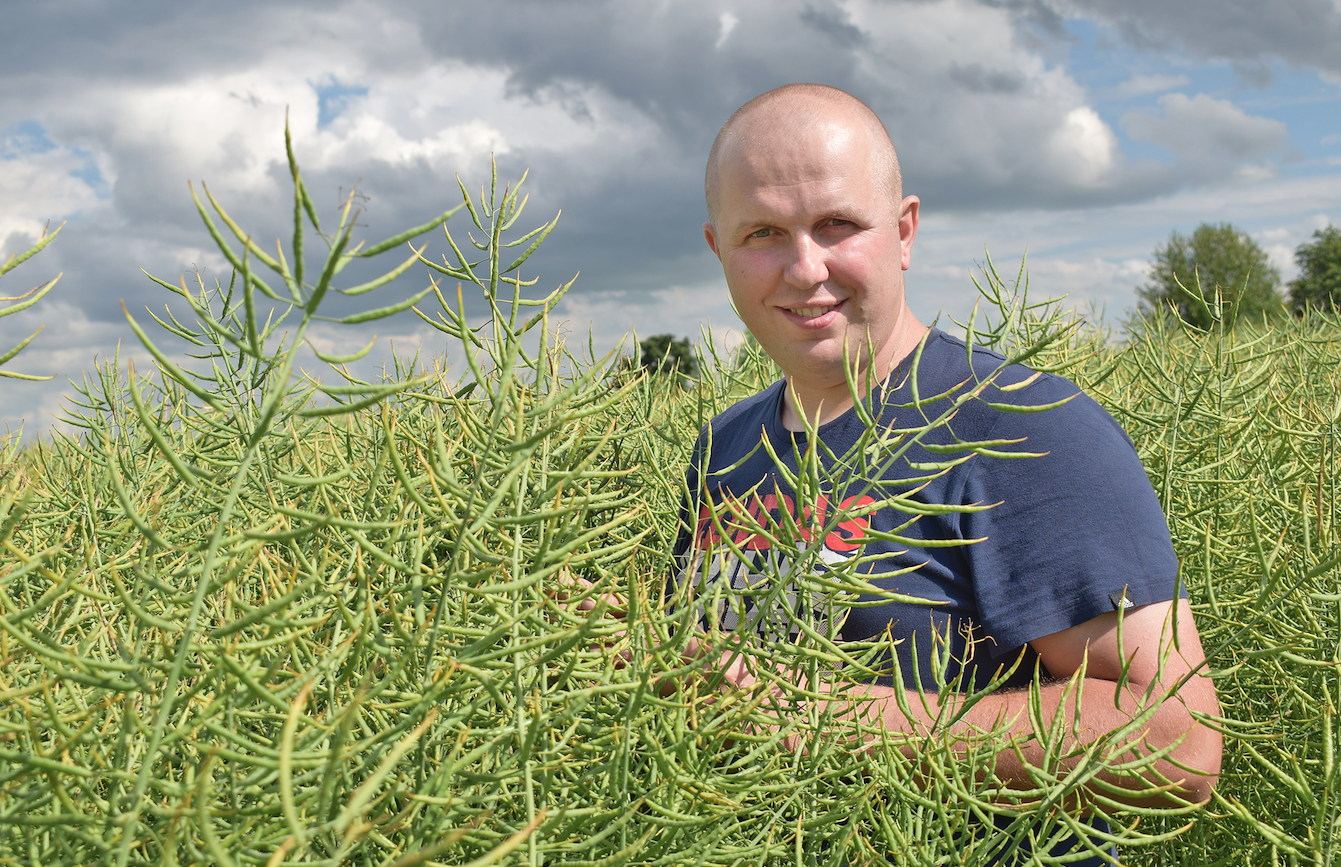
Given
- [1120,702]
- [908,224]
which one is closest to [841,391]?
[908,224]

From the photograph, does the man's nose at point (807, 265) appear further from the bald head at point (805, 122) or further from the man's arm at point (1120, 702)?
the man's arm at point (1120, 702)

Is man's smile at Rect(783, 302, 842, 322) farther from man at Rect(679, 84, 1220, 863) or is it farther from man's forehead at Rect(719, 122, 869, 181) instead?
man's forehead at Rect(719, 122, 869, 181)

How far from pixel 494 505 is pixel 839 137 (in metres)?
1.39

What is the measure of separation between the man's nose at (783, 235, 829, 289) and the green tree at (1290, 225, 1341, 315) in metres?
30.0

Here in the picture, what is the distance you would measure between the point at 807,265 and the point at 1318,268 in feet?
113

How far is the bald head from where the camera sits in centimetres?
164

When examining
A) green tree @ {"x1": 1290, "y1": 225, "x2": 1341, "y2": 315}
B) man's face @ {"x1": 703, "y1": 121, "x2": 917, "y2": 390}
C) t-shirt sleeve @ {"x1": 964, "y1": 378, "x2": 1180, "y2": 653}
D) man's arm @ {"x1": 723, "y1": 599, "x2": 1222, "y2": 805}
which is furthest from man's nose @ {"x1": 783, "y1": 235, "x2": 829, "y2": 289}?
green tree @ {"x1": 1290, "y1": 225, "x2": 1341, "y2": 315}

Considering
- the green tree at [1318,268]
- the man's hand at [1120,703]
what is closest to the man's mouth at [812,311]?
the man's hand at [1120,703]

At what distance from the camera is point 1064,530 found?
48.8 inches

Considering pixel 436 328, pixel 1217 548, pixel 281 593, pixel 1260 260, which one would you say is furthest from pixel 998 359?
pixel 1260 260

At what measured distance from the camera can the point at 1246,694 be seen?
107 cm

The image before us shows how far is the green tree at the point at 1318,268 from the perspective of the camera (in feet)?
87.5

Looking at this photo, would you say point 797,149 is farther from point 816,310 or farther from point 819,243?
point 816,310

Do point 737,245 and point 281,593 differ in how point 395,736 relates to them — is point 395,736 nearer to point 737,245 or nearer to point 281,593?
point 281,593
